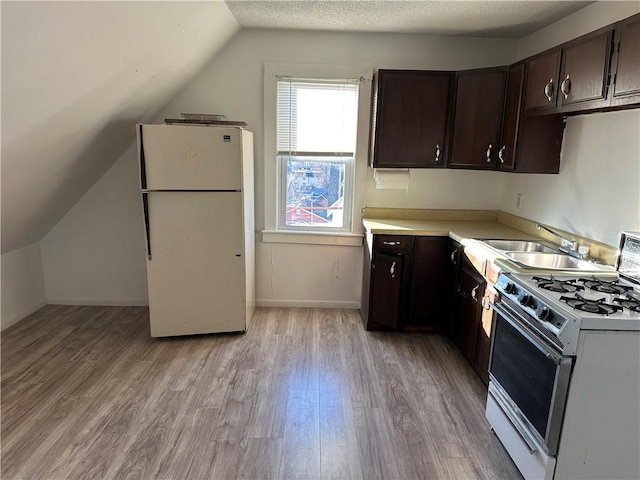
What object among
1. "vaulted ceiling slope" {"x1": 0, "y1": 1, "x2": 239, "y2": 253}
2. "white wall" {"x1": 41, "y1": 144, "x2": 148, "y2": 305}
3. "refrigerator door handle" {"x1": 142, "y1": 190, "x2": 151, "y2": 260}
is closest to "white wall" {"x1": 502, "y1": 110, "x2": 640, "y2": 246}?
"vaulted ceiling slope" {"x1": 0, "y1": 1, "x2": 239, "y2": 253}

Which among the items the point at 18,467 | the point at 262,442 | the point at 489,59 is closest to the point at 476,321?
the point at 262,442

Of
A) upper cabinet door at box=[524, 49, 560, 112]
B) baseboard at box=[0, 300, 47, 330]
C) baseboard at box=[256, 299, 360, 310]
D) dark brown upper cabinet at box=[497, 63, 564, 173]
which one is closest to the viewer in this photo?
upper cabinet door at box=[524, 49, 560, 112]

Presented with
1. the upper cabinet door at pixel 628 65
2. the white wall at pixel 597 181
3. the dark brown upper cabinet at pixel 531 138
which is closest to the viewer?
the upper cabinet door at pixel 628 65

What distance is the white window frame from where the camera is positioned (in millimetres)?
3568

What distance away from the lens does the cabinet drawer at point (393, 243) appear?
3.27m

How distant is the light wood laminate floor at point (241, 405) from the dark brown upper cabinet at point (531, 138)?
4.81 ft

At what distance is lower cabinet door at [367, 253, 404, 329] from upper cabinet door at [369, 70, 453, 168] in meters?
0.79

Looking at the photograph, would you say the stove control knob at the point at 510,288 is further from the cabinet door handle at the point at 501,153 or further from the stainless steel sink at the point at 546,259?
the cabinet door handle at the point at 501,153

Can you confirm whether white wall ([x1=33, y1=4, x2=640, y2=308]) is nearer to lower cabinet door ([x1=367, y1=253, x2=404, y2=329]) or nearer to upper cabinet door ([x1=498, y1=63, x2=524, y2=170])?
upper cabinet door ([x1=498, y1=63, x2=524, y2=170])

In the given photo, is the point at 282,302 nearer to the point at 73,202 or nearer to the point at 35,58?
the point at 73,202

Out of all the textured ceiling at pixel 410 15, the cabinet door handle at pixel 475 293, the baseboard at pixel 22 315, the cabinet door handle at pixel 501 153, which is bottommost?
the baseboard at pixel 22 315

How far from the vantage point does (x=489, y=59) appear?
360 cm

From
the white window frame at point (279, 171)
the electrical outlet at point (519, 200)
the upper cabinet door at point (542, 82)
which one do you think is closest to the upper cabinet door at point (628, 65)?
the upper cabinet door at point (542, 82)

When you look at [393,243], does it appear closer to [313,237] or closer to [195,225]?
[313,237]
